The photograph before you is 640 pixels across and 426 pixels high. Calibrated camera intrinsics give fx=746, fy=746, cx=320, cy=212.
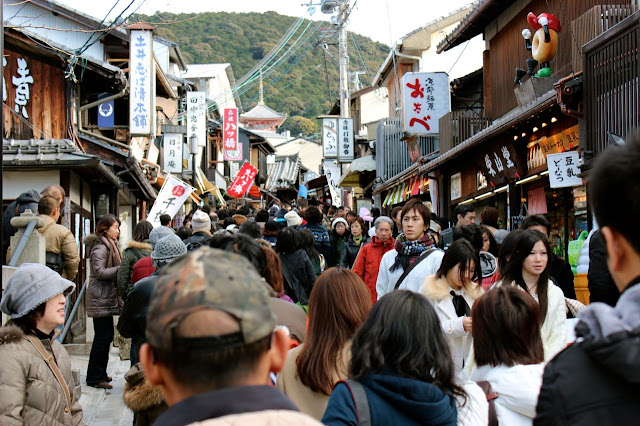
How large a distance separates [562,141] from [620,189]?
10.8m

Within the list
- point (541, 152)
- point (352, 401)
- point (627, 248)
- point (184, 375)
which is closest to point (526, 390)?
point (352, 401)

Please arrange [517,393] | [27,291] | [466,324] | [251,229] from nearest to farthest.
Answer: [517,393] → [27,291] → [466,324] → [251,229]

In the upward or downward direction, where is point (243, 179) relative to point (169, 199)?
upward

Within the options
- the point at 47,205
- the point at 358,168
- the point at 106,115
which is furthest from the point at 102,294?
the point at 358,168

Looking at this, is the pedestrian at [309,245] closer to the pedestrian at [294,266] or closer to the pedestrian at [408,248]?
the pedestrian at [294,266]

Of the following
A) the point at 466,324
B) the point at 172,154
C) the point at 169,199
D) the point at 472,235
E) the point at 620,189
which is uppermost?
the point at 172,154

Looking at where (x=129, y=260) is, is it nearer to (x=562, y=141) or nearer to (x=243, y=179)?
(x=562, y=141)

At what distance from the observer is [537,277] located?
5.88 meters


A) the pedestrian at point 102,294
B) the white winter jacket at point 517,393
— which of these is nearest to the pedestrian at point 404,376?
the white winter jacket at point 517,393

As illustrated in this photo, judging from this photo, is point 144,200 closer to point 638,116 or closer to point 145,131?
point 145,131

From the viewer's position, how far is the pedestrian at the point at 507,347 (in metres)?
3.60

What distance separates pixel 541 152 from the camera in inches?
512

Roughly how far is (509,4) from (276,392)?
17.5 meters

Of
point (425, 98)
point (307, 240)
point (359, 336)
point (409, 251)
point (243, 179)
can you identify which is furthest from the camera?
point (243, 179)
